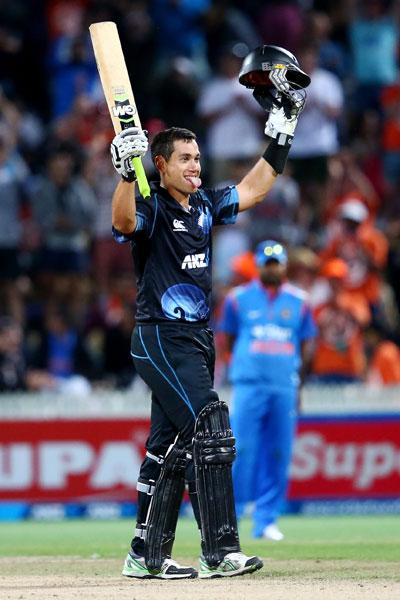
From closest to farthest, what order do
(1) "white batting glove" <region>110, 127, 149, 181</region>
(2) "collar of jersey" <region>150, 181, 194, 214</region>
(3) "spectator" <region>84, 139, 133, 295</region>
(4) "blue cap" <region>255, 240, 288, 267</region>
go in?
1. (1) "white batting glove" <region>110, 127, 149, 181</region>
2. (2) "collar of jersey" <region>150, 181, 194, 214</region>
3. (4) "blue cap" <region>255, 240, 288, 267</region>
4. (3) "spectator" <region>84, 139, 133, 295</region>

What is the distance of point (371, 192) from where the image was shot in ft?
52.5

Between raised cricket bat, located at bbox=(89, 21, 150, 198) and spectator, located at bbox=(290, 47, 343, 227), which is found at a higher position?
spectator, located at bbox=(290, 47, 343, 227)

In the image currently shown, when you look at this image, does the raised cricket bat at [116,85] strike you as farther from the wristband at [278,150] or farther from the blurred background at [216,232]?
the blurred background at [216,232]

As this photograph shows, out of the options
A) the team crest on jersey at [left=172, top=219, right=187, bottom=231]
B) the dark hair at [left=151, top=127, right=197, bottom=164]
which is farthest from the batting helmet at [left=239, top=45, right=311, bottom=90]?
the team crest on jersey at [left=172, top=219, right=187, bottom=231]

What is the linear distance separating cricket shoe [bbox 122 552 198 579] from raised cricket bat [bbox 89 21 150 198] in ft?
6.05

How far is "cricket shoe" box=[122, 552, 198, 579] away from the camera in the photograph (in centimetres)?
702

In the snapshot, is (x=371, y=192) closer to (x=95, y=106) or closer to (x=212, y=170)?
(x=212, y=170)

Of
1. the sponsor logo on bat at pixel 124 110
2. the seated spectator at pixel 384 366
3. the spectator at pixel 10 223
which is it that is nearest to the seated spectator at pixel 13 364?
the spectator at pixel 10 223

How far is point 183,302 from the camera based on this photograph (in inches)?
274

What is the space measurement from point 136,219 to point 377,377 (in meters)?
7.45

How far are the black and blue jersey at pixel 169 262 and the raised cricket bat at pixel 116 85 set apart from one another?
0.14 metres

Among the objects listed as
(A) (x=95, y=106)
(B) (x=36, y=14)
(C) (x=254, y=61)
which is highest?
(B) (x=36, y=14)

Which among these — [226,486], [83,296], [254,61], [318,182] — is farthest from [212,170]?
Answer: [226,486]

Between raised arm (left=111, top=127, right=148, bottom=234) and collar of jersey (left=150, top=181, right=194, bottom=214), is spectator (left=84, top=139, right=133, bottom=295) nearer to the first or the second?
collar of jersey (left=150, top=181, right=194, bottom=214)
